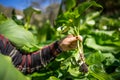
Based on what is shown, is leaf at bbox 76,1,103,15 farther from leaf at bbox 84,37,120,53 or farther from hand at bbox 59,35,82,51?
leaf at bbox 84,37,120,53

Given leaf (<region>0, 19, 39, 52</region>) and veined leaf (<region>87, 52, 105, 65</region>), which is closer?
veined leaf (<region>87, 52, 105, 65</region>)

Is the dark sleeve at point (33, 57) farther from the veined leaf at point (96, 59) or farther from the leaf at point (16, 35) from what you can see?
the veined leaf at point (96, 59)

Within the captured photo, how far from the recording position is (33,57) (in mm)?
1194

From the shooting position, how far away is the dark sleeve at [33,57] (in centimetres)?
115

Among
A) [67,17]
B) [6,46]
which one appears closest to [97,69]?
[67,17]

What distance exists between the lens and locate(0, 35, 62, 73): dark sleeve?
115 cm

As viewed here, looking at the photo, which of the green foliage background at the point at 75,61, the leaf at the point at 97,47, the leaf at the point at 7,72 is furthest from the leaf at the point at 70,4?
the leaf at the point at 7,72

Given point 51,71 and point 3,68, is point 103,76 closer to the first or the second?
point 51,71

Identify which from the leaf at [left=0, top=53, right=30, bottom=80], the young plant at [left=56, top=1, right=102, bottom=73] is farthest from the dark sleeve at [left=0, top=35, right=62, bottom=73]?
the leaf at [left=0, top=53, right=30, bottom=80]

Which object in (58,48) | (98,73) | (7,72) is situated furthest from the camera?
(58,48)

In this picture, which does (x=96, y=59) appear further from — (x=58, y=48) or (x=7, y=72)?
(x=7, y=72)

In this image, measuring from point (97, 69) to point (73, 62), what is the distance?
0.08 meters

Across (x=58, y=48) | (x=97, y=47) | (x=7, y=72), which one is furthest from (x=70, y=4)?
(x=7, y=72)

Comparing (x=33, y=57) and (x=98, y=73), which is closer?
(x=98, y=73)
